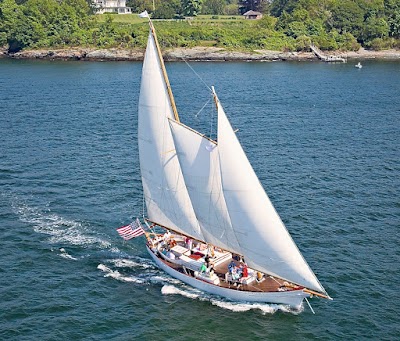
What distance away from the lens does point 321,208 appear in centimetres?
7238

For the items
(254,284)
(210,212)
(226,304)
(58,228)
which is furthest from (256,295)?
(58,228)

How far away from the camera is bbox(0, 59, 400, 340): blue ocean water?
4941 centimetres

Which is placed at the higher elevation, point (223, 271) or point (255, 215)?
point (255, 215)

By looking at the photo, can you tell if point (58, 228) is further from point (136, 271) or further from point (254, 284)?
point (254, 284)

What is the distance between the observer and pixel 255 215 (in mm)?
48625

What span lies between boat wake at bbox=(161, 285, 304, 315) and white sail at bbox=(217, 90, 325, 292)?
2.87 metres

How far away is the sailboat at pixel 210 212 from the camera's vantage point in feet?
159

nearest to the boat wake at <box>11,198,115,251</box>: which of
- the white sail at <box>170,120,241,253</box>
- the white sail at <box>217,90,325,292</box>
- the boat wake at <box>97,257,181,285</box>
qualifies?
the boat wake at <box>97,257,181,285</box>

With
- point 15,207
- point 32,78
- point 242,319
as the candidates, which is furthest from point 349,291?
point 32,78

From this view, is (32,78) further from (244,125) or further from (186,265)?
(186,265)

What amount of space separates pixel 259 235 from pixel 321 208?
25.3 m

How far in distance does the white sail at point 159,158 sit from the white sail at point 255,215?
7.43 m

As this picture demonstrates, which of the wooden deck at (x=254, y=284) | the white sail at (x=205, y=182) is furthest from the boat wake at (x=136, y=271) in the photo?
the white sail at (x=205, y=182)

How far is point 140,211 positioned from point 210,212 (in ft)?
66.7
